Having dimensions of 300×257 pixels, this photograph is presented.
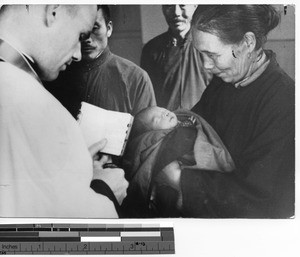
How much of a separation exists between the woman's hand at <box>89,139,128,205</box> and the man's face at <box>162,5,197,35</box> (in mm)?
471

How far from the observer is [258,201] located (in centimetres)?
192

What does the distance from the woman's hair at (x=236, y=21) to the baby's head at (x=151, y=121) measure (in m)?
0.33

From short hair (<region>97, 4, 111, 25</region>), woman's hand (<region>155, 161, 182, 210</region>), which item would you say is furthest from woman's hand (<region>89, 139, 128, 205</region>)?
short hair (<region>97, 4, 111, 25</region>)

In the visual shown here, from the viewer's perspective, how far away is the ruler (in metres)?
1.77

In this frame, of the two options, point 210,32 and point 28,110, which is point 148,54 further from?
point 28,110

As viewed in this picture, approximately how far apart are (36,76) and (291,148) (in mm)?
933

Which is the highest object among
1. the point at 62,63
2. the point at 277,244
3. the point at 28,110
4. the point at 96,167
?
the point at 62,63

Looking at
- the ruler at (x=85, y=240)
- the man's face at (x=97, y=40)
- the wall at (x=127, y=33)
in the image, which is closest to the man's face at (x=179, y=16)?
the wall at (x=127, y=33)

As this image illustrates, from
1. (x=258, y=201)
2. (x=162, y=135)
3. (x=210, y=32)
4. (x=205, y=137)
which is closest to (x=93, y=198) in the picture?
(x=162, y=135)

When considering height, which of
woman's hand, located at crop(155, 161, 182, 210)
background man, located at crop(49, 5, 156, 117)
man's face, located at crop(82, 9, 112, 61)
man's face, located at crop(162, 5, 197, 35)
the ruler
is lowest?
the ruler

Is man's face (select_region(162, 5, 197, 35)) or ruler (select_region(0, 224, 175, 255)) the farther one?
man's face (select_region(162, 5, 197, 35))

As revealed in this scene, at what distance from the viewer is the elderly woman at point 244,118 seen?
192 centimetres

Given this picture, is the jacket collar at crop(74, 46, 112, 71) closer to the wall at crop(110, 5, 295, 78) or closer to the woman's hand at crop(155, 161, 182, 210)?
the wall at crop(110, 5, 295, 78)

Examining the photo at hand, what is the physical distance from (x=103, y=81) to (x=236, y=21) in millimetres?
515
